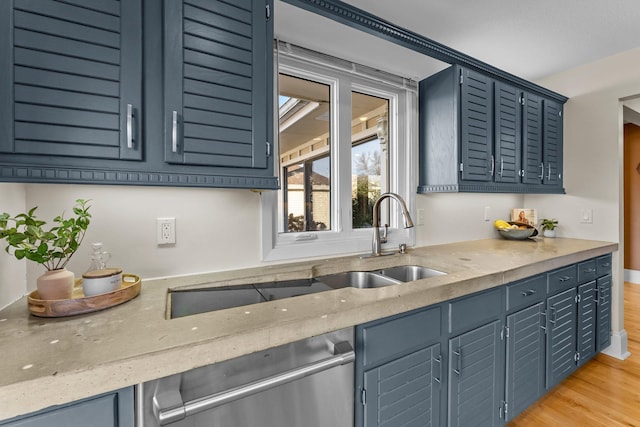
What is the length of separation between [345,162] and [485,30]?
123cm

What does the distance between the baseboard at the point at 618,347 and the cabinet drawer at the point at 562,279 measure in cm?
95

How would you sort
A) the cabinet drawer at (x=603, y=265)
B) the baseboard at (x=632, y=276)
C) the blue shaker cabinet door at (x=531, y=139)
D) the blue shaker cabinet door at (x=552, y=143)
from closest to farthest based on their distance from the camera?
the cabinet drawer at (x=603, y=265) < the blue shaker cabinet door at (x=531, y=139) < the blue shaker cabinet door at (x=552, y=143) < the baseboard at (x=632, y=276)

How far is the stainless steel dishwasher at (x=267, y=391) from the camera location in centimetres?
76

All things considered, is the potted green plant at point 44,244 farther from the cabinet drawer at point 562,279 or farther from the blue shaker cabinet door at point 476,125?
the cabinet drawer at point 562,279

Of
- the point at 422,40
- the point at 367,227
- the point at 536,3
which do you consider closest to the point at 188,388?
the point at 367,227

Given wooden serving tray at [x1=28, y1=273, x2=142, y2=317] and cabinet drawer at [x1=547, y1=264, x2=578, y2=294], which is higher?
wooden serving tray at [x1=28, y1=273, x2=142, y2=317]

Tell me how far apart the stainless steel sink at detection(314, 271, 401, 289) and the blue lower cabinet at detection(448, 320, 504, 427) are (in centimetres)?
45

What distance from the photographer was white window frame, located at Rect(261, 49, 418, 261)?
1.74 m

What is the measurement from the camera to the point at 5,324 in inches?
34.4

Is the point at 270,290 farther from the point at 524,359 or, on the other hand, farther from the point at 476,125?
the point at 476,125

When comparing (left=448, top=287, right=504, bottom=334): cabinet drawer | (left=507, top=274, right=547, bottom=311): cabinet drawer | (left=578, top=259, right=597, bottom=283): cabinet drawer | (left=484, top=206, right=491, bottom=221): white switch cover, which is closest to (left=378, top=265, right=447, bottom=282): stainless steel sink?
(left=448, top=287, right=504, bottom=334): cabinet drawer

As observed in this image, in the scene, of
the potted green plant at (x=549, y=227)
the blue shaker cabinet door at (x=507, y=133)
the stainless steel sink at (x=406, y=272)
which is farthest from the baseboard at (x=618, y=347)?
the stainless steel sink at (x=406, y=272)

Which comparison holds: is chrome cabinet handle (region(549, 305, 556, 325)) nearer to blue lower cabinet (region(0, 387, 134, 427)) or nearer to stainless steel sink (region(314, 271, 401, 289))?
Result: stainless steel sink (region(314, 271, 401, 289))

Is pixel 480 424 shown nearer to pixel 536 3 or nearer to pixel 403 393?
pixel 403 393
